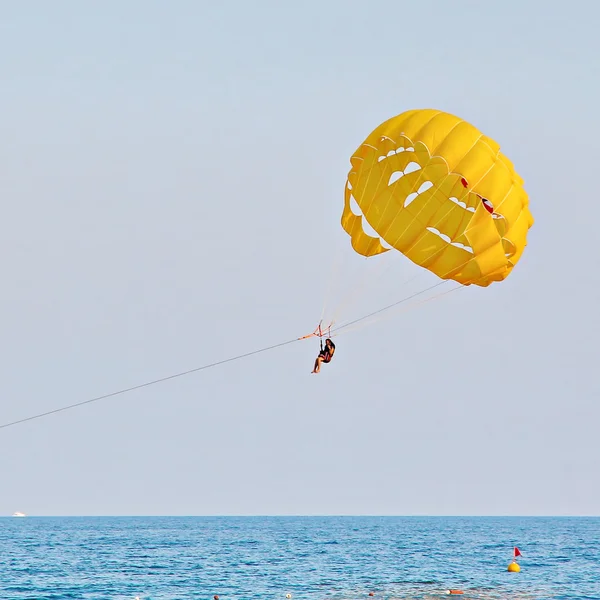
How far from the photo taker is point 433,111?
3225 centimetres

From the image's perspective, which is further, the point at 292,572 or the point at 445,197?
the point at 292,572

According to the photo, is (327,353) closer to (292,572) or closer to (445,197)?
(445,197)

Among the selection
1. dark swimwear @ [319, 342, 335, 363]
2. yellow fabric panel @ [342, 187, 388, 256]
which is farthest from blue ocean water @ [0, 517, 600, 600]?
yellow fabric panel @ [342, 187, 388, 256]

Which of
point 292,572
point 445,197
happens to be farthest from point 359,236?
point 292,572

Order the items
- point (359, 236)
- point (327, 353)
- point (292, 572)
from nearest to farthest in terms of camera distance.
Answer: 1. point (327, 353)
2. point (359, 236)
3. point (292, 572)

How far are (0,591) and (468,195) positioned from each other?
23.9m

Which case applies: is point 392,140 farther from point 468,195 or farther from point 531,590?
point 531,590

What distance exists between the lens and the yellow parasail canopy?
31.0 m

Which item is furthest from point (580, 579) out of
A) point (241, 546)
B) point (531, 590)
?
point (241, 546)

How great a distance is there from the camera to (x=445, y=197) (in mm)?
31641

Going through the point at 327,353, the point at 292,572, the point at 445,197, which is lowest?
the point at 292,572

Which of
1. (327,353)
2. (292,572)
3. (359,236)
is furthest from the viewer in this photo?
(292,572)

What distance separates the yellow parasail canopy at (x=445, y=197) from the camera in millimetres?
31031

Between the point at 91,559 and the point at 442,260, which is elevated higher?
the point at 442,260
